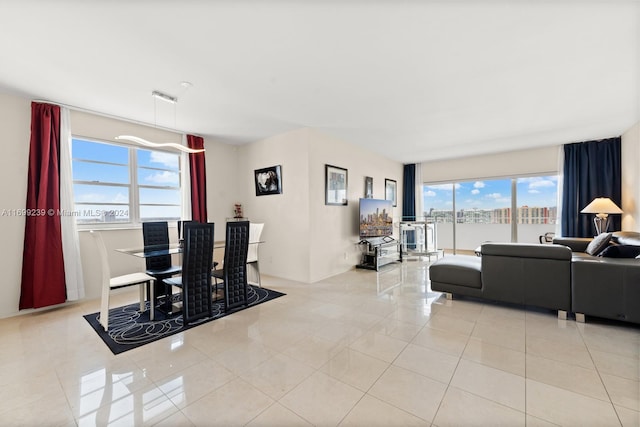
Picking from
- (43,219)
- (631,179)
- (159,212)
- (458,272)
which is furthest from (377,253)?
(43,219)

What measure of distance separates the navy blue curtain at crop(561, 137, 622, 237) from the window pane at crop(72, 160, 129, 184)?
840 centimetres

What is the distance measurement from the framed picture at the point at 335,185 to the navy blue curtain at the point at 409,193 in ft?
10.1

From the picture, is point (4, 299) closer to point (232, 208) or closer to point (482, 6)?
point (232, 208)

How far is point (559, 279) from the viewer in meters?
2.68

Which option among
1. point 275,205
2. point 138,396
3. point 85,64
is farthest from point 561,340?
point 85,64

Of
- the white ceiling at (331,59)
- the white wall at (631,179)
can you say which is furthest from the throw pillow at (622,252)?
the white wall at (631,179)

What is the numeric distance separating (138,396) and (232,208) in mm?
3959

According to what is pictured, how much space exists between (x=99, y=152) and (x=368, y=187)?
4875 millimetres

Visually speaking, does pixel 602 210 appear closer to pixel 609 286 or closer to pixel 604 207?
pixel 604 207

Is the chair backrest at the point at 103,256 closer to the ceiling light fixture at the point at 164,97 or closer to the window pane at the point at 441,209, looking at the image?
the ceiling light fixture at the point at 164,97

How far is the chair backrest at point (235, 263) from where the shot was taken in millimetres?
3057

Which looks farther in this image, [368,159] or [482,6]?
[368,159]

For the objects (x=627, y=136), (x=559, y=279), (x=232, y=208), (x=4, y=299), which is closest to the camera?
(x=559, y=279)

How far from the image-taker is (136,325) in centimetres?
272
